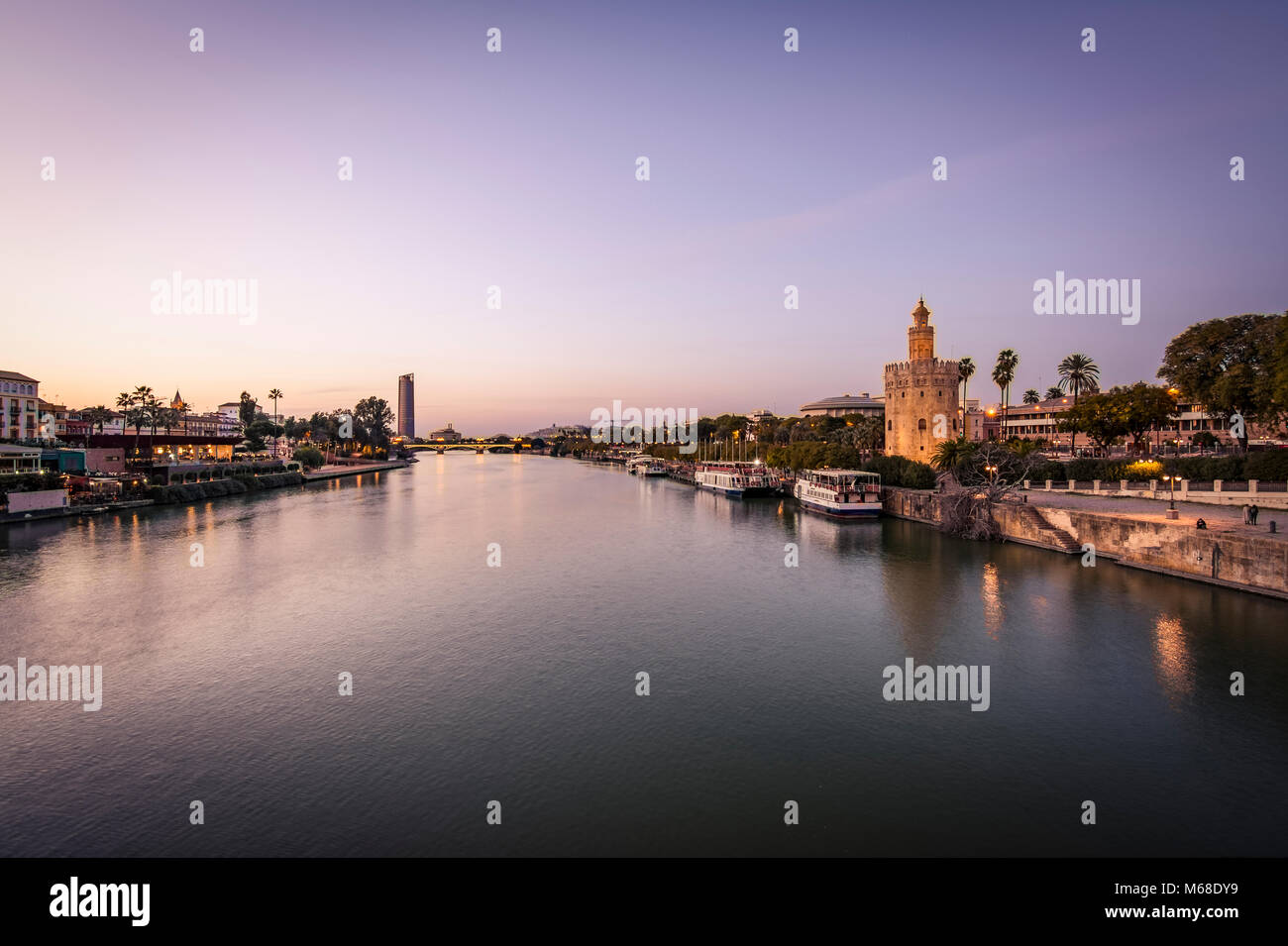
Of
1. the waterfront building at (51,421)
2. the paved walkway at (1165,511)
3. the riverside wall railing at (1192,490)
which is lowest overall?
the paved walkway at (1165,511)

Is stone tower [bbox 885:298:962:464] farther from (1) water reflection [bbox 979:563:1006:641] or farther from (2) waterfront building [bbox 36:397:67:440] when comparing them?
(2) waterfront building [bbox 36:397:67:440]

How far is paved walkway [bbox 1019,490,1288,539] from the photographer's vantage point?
1228 inches

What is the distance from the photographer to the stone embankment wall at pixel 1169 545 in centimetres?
2694

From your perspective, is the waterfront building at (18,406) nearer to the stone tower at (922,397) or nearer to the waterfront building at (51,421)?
the waterfront building at (51,421)

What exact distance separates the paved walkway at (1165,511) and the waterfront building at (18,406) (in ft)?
449

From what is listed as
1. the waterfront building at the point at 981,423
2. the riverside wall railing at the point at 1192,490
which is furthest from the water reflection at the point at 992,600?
the waterfront building at the point at 981,423

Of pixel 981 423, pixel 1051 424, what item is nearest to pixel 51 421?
pixel 981 423

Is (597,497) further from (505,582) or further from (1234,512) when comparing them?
(1234,512)

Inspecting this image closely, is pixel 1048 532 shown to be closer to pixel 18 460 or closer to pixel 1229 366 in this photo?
pixel 1229 366

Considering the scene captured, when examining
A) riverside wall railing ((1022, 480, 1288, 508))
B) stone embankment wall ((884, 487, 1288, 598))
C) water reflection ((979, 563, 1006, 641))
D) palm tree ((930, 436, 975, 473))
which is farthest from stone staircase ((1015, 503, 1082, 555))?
palm tree ((930, 436, 975, 473))

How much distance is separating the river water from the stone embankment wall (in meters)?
1.09

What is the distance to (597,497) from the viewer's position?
91750 mm

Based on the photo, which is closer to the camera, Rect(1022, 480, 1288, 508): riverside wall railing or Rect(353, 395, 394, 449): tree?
Rect(1022, 480, 1288, 508): riverside wall railing

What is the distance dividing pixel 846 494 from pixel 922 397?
723 inches
